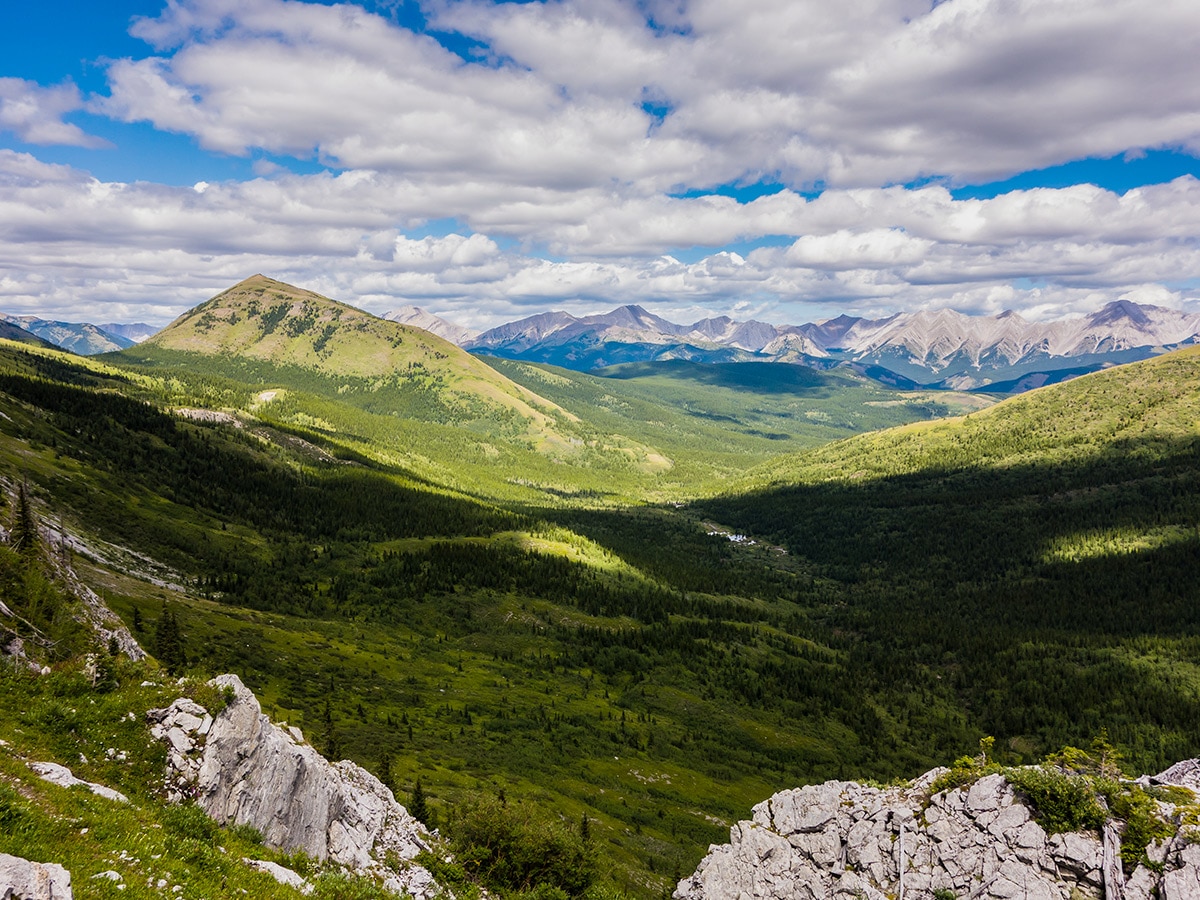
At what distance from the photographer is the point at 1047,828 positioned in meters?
34.4

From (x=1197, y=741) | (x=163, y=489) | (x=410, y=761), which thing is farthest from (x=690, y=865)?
(x=163, y=489)

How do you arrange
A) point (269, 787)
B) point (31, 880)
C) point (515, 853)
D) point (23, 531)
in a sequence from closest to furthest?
1. point (31, 880)
2. point (269, 787)
3. point (23, 531)
4. point (515, 853)

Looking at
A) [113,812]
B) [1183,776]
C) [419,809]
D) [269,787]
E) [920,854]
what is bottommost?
[419,809]

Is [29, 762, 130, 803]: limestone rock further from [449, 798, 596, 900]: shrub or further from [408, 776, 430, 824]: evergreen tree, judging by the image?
[408, 776, 430, 824]: evergreen tree

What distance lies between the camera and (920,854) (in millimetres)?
38094

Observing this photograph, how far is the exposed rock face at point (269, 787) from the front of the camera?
27.2m

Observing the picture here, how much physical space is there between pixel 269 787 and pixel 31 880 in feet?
59.0

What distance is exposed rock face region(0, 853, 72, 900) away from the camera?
1317 cm

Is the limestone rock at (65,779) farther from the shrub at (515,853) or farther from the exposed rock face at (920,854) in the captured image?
the exposed rock face at (920,854)

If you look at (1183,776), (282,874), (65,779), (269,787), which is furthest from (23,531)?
(1183,776)

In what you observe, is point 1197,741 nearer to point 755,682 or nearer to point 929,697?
point 929,697

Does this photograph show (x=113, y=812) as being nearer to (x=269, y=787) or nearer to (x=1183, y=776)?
(x=269, y=787)

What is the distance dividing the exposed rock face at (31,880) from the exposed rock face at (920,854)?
41.8m

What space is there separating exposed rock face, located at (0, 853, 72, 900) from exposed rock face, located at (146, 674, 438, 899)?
12.9 meters
